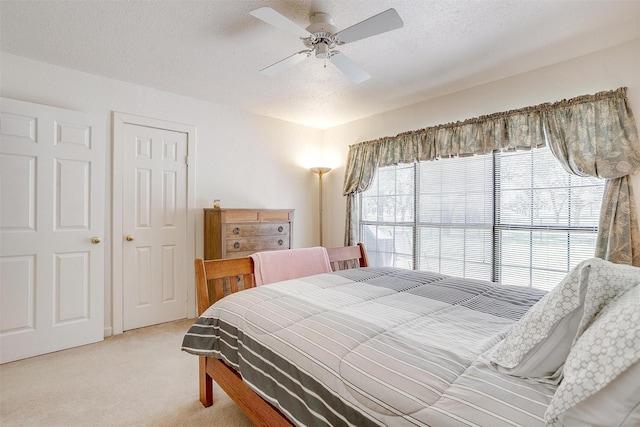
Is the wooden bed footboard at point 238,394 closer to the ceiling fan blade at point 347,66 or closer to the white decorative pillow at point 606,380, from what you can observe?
the white decorative pillow at point 606,380

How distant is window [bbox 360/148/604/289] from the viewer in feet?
8.50

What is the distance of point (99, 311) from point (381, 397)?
2.99m

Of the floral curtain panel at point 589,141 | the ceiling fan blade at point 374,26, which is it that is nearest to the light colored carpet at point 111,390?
the ceiling fan blade at point 374,26

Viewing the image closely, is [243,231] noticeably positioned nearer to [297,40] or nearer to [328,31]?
[297,40]

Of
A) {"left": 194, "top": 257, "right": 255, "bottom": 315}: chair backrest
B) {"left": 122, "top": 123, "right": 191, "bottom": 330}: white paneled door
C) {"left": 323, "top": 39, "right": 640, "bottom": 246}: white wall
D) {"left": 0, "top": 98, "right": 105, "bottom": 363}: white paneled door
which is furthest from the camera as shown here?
{"left": 122, "top": 123, "right": 191, "bottom": 330}: white paneled door

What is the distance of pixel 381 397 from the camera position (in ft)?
2.83

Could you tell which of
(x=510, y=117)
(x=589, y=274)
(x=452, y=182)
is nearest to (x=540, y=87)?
(x=510, y=117)

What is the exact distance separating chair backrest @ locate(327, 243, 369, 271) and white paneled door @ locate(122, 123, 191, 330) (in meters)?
1.79

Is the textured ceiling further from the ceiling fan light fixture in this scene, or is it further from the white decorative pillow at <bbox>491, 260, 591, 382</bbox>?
the white decorative pillow at <bbox>491, 260, 591, 382</bbox>

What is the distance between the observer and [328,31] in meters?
1.95

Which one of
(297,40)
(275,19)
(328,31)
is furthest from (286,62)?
(275,19)

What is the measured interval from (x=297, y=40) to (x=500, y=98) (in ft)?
6.57

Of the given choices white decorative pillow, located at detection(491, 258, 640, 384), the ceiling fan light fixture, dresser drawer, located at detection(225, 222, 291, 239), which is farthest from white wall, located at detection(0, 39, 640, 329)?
white decorative pillow, located at detection(491, 258, 640, 384)

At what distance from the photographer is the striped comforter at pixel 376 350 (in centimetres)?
81
